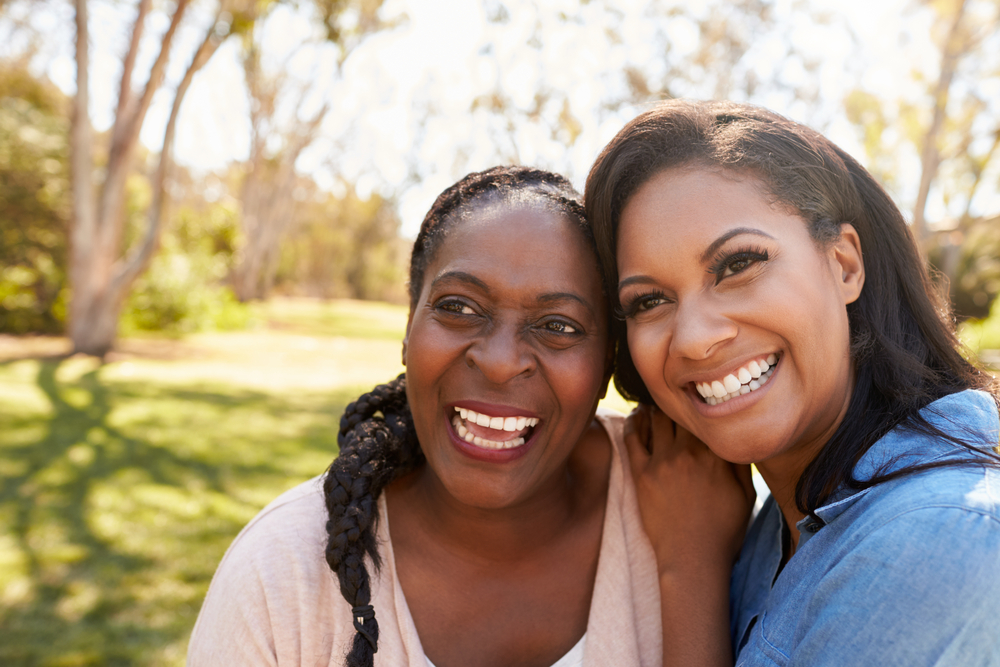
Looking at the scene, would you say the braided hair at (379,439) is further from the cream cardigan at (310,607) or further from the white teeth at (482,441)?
the white teeth at (482,441)

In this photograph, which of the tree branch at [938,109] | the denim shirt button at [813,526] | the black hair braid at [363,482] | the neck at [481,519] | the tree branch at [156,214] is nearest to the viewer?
the denim shirt button at [813,526]

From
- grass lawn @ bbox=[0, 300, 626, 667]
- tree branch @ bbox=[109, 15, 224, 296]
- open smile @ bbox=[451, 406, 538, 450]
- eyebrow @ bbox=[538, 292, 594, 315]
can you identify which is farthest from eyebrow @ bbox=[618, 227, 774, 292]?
tree branch @ bbox=[109, 15, 224, 296]

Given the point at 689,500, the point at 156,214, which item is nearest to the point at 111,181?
the point at 156,214

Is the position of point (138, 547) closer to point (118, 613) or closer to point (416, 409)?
point (118, 613)

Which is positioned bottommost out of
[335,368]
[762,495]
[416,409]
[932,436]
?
[335,368]

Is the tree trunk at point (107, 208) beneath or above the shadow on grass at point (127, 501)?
above

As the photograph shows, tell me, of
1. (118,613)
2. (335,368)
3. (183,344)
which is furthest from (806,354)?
(183,344)

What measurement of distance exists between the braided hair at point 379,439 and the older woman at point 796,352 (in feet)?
0.91

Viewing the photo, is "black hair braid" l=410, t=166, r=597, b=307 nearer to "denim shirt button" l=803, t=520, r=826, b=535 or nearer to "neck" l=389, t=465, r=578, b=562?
"neck" l=389, t=465, r=578, b=562

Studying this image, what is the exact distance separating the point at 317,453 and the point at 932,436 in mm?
6953

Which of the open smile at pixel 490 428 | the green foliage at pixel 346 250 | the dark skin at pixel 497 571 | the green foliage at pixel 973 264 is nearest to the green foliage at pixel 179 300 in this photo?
the dark skin at pixel 497 571

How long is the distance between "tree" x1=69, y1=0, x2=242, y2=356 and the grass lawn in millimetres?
862

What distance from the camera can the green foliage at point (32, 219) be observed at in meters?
12.9

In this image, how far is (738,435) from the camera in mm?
1836
